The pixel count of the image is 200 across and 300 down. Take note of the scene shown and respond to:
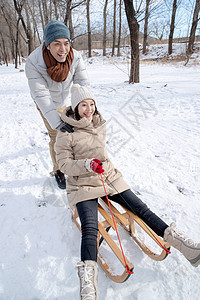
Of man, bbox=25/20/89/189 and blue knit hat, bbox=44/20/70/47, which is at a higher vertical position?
blue knit hat, bbox=44/20/70/47

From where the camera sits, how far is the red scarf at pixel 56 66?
69.7 inches

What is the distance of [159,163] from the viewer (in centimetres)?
279

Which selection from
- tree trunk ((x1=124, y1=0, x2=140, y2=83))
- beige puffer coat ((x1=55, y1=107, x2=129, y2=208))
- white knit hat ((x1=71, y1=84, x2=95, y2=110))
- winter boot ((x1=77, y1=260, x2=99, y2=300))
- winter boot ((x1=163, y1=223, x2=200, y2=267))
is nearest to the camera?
winter boot ((x1=77, y1=260, x2=99, y2=300))

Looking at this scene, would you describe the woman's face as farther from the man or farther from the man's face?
the man's face

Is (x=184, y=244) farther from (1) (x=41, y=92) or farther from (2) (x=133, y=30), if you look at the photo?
(2) (x=133, y=30)

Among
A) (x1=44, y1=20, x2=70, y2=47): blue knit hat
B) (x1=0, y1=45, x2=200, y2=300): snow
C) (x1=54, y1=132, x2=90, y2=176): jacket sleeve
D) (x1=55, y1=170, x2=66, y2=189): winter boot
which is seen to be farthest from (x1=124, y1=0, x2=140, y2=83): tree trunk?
(x1=54, y1=132, x2=90, y2=176): jacket sleeve

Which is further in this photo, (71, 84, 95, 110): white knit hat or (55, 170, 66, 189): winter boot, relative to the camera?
(55, 170, 66, 189): winter boot

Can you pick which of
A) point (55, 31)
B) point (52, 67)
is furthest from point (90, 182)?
point (55, 31)

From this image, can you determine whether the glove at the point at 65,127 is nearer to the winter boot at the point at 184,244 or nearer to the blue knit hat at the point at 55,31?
the blue knit hat at the point at 55,31

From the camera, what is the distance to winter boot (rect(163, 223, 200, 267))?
133 centimetres

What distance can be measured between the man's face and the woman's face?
0.48m

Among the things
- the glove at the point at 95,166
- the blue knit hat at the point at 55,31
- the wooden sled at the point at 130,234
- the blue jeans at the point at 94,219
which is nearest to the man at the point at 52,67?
the blue knit hat at the point at 55,31

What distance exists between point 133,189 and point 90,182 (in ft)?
2.81

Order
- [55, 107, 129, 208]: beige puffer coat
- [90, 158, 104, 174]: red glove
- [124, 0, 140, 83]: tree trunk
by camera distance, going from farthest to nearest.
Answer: [124, 0, 140, 83]: tree trunk → [55, 107, 129, 208]: beige puffer coat → [90, 158, 104, 174]: red glove
